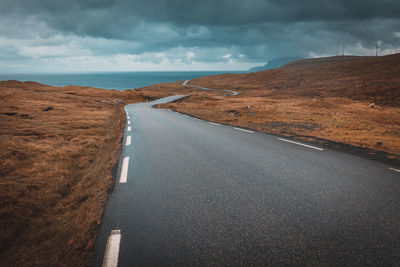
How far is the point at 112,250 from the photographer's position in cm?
269

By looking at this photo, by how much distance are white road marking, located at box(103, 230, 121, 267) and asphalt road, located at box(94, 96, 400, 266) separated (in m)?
0.04

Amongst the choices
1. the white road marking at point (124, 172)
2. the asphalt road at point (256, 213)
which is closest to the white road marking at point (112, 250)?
the asphalt road at point (256, 213)

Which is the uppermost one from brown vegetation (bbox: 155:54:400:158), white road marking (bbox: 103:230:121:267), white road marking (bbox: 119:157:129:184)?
brown vegetation (bbox: 155:54:400:158)

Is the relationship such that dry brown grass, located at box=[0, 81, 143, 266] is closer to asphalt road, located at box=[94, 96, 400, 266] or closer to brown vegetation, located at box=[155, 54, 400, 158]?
asphalt road, located at box=[94, 96, 400, 266]

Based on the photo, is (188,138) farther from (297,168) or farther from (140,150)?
(297,168)

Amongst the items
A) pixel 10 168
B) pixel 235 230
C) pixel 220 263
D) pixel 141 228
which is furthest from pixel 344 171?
pixel 10 168

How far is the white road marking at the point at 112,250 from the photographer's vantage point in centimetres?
252

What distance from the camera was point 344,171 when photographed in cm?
510

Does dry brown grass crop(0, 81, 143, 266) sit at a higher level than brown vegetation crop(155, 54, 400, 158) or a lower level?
lower

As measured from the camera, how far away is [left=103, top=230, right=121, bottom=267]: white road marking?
8.25 feet

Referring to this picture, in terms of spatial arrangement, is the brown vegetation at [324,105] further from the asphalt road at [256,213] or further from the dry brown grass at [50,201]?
the dry brown grass at [50,201]

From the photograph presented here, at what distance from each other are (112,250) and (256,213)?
2167mm

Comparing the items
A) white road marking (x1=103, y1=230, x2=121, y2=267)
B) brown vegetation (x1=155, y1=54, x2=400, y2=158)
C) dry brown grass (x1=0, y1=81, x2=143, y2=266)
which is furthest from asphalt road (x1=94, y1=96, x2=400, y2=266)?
brown vegetation (x1=155, y1=54, x2=400, y2=158)

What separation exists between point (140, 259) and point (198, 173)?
2816 mm
